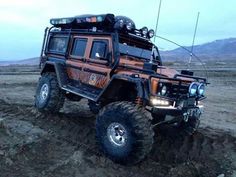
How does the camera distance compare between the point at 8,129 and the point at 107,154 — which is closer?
the point at 107,154

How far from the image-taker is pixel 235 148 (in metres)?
7.35

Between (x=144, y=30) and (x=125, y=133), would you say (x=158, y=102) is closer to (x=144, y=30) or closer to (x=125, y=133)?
(x=125, y=133)

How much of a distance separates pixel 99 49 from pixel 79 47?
94 centimetres

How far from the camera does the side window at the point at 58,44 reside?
9231 mm

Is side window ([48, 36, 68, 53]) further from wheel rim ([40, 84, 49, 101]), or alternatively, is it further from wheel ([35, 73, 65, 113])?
wheel rim ([40, 84, 49, 101])

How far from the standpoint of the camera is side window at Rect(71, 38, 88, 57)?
848cm

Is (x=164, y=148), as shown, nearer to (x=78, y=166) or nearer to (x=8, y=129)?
(x=78, y=166)

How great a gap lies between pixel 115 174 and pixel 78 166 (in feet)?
2.07

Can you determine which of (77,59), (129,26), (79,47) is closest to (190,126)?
(129,26)

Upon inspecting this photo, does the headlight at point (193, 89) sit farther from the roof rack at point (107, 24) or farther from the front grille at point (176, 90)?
the roof rack at point (107, 24)

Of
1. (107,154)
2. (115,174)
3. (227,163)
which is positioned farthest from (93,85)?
(227,163)

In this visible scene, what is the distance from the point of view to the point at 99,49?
7.89m

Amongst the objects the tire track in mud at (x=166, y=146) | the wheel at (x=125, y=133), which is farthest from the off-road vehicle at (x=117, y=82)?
the tire track in mud at (x=166, y=146)

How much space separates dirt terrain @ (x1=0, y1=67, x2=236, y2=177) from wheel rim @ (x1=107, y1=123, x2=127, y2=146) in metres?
0.36
